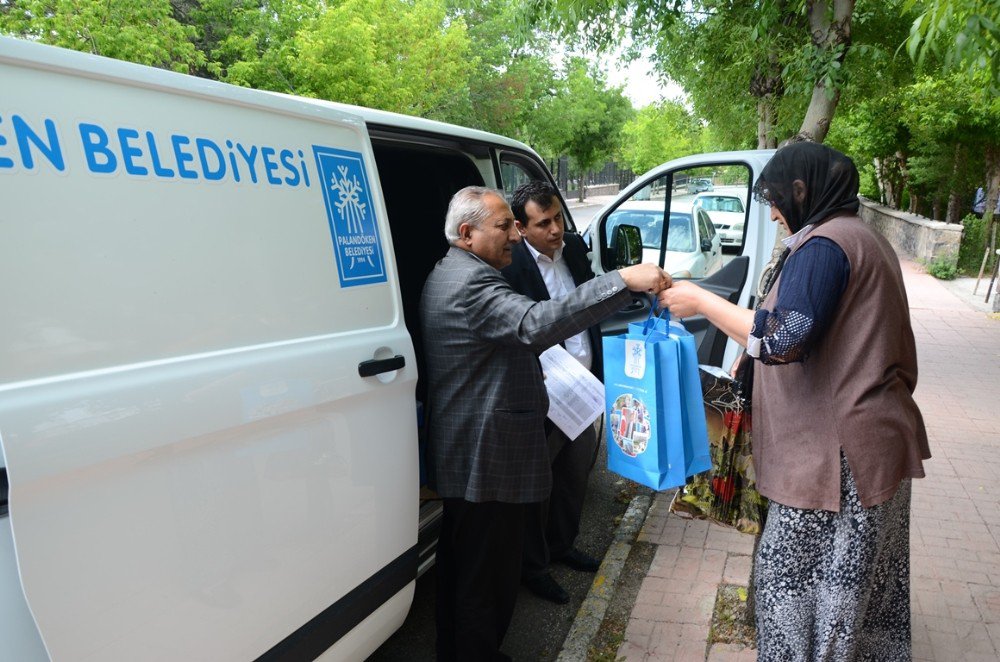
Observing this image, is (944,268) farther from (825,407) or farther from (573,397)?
(825,407)

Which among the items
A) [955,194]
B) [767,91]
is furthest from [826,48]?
[955,194]

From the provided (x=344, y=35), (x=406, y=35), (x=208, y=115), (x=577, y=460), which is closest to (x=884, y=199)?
(x=406, y=35)

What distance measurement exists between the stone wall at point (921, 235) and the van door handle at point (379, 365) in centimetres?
970

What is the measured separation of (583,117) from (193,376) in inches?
1395

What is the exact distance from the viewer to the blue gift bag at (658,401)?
222cm

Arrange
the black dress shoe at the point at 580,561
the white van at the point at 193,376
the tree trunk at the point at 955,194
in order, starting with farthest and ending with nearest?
the tree trunk at the point at 955,194, the black dress shoe at the point at 580,561, the white van at the point at 193,376

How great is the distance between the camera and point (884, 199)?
2558 centimetres

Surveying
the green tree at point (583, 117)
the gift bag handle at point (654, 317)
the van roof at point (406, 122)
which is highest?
the green tree at point (583, 117)

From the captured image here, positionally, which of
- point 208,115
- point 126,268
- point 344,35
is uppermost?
point 344,35

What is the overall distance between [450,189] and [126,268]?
2.24m

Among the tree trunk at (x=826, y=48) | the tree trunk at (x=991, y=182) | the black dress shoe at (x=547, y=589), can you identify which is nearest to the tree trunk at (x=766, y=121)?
the tree trunk at (x=826, y=48)

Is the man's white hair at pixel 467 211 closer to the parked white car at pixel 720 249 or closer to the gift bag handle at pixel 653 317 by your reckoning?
the gift bag handle at pixel 653 317

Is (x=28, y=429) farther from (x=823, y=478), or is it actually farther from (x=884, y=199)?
(x=884, y=199)

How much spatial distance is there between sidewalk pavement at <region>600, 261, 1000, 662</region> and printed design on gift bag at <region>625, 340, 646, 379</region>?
1277 mm
